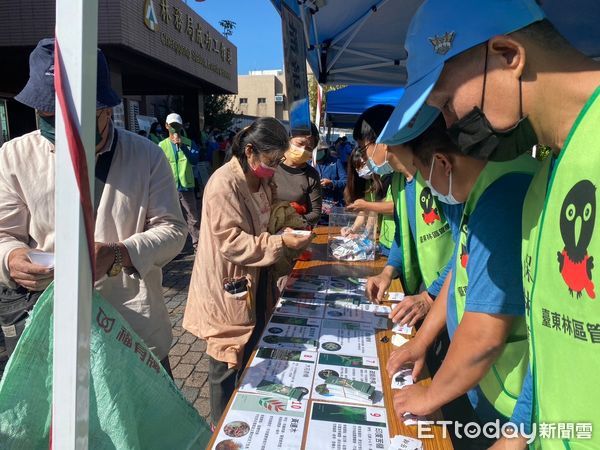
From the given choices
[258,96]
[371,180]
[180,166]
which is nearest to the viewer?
[371,180]

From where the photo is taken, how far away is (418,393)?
1141 mm

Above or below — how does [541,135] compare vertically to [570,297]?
above

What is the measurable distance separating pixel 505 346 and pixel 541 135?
21.8 inches

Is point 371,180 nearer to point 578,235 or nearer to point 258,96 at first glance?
point 578,235

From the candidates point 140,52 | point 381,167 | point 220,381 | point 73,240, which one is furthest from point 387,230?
point 140,52

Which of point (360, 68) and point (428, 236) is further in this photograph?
point (360, 68)

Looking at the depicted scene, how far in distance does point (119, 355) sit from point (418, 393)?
34.6 inches

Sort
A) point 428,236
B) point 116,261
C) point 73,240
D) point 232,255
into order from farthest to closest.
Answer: point 428,236
point 232,255
point 116,261
point 73,240

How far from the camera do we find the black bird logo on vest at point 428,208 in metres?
1.88

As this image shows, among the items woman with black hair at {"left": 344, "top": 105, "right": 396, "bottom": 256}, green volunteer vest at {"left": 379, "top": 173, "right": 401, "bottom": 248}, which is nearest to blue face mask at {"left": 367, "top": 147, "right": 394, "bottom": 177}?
woman with black hair at {"left": 344, "top": 105, "right": 396, "bottom": 256}

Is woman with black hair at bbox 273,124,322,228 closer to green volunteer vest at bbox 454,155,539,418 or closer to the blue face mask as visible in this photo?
the blue face mask

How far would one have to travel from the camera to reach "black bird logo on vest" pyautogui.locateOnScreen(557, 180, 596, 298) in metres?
0.70

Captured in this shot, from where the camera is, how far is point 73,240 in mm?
668

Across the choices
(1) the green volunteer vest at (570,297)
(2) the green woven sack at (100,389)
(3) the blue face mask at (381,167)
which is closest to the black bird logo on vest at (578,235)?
(1) the green volunteer vest at (570,297)
